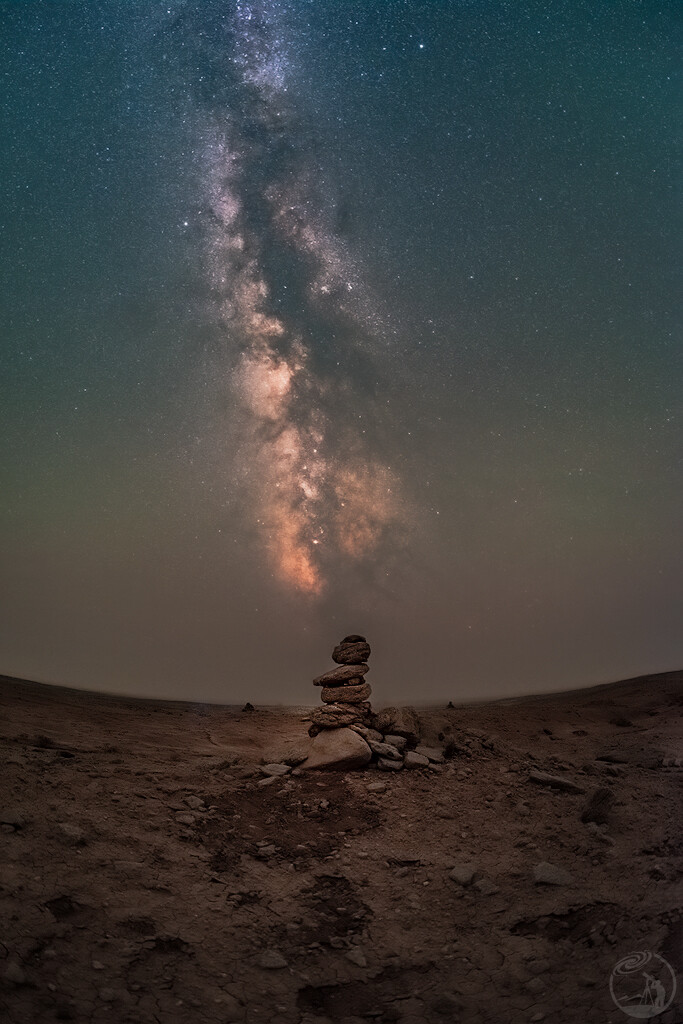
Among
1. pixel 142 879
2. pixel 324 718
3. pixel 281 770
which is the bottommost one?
pixel 142 879

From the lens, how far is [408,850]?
906 centimetres

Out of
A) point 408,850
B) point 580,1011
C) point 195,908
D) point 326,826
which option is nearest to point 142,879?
point 195,908

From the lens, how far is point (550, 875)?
830 centimetres

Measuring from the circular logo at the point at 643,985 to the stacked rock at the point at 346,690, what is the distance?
22.1 ft

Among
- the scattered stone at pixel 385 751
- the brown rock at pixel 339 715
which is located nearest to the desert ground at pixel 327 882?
the scattered stone at pixel 385 751

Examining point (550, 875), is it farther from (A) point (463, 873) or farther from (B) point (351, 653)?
(B) point (351, 653)

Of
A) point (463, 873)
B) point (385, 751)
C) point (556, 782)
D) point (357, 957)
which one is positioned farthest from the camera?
point (385, 751)

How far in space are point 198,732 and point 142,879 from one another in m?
8.17

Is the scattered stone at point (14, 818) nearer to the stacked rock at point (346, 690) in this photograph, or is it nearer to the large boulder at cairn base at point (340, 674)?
the stacked rock at point (346, 690)

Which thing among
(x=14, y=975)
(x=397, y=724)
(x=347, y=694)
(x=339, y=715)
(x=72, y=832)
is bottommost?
(x=14, y=975)

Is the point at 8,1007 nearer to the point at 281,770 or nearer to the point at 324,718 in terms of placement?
the point at 281,770

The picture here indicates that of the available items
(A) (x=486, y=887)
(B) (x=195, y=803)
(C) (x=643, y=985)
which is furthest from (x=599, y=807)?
(B) (x=195, y=803)

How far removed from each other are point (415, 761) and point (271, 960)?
563 cm

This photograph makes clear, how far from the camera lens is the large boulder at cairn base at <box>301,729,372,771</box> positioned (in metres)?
11.4
